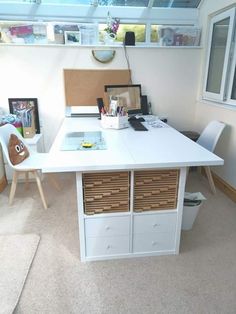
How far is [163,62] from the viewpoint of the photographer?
10.4 ft

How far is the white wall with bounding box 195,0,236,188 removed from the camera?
8.75ft

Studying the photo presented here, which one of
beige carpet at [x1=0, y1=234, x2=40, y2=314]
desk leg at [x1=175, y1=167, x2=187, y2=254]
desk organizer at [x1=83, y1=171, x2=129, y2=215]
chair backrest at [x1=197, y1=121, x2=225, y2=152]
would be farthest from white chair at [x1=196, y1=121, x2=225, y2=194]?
beige carpet at [x1=0, y1=234, x2=40, y2=314]

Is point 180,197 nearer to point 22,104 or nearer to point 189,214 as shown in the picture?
point 189,214

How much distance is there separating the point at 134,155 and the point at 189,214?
0.79m

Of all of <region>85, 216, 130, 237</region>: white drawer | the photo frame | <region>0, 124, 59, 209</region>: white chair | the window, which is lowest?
<region>85, 216, 130, 237</region>: white drawer

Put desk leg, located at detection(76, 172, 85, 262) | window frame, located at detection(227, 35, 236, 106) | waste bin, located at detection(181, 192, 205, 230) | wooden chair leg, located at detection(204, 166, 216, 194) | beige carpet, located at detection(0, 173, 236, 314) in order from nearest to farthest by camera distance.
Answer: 1. beige carpet, located at detection(0, 173, 236, 314)
2. desk leg, located at detection(76, 172, 85, 262)
3. waste bin, located at detection(181, 192, 205, 230)
4. window frame, located at detection(227, 35, 236, 106)
5. wooden chair leg, located at detection(204, 166, 216, 194)

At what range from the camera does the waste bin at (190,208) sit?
6.56 ft

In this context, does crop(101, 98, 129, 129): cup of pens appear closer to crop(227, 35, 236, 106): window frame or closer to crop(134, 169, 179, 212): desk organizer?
crop(134, 169, 179, 212): desk organizer

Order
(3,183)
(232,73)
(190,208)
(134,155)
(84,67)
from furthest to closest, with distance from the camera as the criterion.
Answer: (84,67)
(3,183)
(232,73)
(190,208)
(134,155)

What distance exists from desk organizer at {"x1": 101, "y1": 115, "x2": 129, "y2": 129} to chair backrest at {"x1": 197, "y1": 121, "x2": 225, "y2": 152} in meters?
0.98

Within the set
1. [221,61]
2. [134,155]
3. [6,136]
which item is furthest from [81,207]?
[221,61]

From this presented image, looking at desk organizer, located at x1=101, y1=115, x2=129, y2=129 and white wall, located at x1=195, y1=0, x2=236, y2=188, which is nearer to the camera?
desk organizer, located at x1=101, y1=115, x2=129, y2=129

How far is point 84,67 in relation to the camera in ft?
10.0

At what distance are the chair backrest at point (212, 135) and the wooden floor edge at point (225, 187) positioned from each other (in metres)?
0.47
